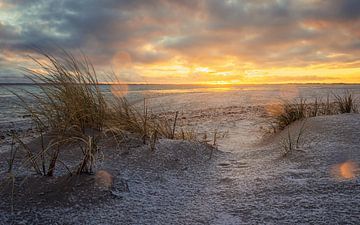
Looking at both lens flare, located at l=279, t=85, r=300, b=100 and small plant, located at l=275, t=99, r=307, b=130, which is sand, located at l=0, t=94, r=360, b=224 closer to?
small plant, located at l=275, t=99, r=307, b=130

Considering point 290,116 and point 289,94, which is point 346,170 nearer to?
point 290,116

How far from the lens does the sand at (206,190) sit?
4.62 feet

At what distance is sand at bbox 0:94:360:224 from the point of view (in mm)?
1407

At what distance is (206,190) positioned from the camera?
1.83 meters

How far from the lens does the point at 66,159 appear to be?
2283mm

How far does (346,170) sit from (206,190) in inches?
32.2

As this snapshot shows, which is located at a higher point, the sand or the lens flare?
the sand

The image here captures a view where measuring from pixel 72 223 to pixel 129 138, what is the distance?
1.29 metres

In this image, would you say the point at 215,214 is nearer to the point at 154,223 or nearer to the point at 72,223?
the point at 154,223

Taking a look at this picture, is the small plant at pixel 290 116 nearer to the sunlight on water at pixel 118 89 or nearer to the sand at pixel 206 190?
the sand at pixel 206 190

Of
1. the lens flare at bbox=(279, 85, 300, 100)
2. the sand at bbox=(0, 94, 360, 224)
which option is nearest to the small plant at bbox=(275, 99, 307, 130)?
the sand at bbox=(0, 94, 360, 224)

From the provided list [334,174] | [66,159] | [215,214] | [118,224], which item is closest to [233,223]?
[215,214]

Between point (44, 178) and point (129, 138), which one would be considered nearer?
point (44, 178)

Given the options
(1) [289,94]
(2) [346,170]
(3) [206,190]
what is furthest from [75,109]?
(1) [289,94]
